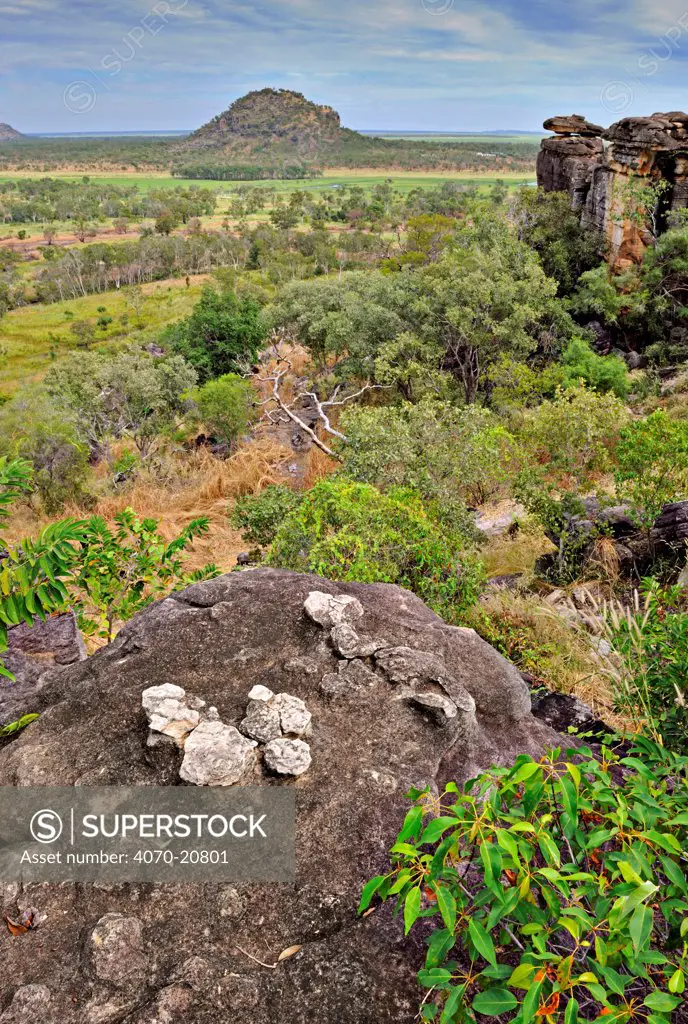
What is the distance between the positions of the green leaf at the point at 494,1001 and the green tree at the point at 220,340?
31984 mm

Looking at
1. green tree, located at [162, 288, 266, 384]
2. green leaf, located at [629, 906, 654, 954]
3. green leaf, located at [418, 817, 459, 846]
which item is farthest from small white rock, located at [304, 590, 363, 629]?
green tree, located at [162, 288, 266, 384]

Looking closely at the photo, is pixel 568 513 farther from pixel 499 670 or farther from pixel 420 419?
pixel 499 670

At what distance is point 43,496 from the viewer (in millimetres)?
15547

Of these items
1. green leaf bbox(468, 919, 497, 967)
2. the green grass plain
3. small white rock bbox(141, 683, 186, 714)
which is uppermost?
green leaf bbox(468, 919, 497, 967)

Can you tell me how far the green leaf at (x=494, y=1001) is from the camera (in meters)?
1.68

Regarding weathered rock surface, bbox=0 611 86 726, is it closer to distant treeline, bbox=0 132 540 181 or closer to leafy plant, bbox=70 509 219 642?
leafy plant, bbox=70 509 219 642

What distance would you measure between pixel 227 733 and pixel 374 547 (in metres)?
3.99

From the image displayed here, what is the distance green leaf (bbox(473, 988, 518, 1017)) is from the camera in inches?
66.1

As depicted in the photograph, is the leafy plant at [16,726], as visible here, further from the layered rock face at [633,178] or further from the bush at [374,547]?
the layered rock face at [633,178]

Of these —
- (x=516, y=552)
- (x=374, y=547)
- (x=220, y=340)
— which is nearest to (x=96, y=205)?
(x=220, y=340)

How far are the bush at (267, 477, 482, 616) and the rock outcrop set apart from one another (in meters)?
1.94

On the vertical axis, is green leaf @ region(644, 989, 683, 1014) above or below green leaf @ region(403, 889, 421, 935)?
below

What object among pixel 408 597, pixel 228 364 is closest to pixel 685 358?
pixel 228 364

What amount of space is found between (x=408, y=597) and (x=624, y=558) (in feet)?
19.0
